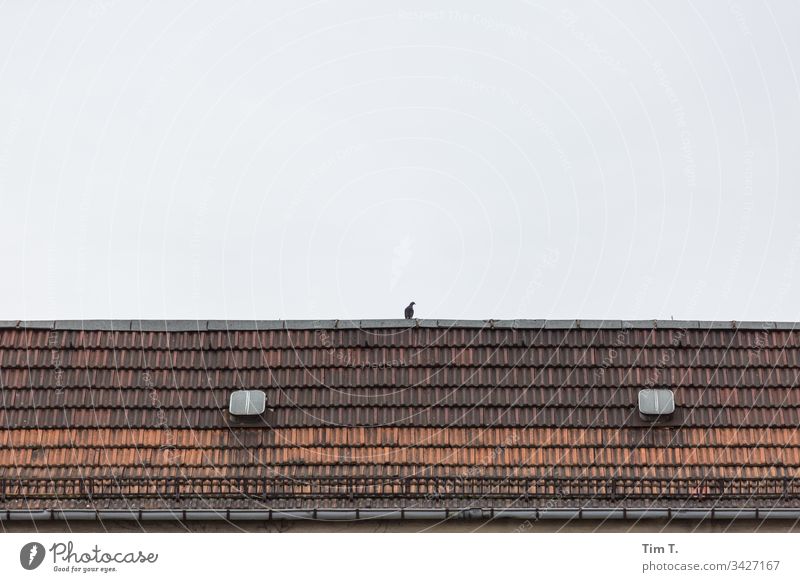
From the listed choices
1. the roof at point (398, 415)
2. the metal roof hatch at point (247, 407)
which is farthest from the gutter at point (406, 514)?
the metal roof hatch at point (247, 407)

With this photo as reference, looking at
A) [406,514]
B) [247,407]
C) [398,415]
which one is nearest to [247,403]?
[247,407]

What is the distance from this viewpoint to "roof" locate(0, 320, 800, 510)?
19.3 meters

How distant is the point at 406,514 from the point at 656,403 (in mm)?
4420

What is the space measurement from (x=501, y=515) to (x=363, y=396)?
125 inches

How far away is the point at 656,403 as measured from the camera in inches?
795

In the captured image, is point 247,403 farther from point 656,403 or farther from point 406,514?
point 656,403

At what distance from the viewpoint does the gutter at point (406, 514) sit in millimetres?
18859

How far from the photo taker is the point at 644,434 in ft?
66.0

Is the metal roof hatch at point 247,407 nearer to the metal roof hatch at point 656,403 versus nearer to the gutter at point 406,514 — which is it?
the gutter at point 406,514

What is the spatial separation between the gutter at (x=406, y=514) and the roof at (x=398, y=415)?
0.56ft

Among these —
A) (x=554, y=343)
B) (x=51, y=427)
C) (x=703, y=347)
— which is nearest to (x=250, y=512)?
(x=51, y=427)

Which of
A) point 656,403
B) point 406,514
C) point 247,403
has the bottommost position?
point 406,514

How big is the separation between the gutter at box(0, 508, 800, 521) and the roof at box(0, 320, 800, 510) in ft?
0.56
